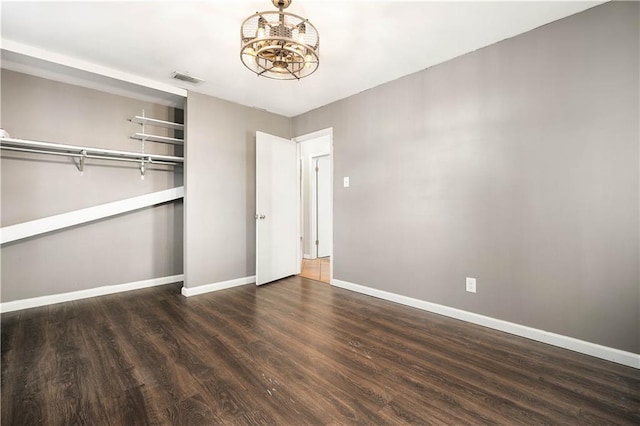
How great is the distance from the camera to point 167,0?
77.5 inches

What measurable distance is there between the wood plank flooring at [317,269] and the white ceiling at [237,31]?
2739 mm

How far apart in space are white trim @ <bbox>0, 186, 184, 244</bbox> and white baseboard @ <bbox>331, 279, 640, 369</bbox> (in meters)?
2.97

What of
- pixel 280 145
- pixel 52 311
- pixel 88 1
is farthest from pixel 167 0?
pixel 52 311

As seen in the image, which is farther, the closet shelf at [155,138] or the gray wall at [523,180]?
the closet shelf at [155,138]

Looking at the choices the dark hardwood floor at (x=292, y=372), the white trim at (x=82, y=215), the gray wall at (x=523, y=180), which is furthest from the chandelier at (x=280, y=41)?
the white trim at (x=82, y=215)

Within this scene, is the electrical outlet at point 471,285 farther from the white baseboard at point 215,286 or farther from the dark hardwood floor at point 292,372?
the white baseboard at point 215,286

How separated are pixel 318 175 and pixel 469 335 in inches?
167

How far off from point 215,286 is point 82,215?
5.51 ft

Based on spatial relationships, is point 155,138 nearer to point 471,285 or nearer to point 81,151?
point 81,151

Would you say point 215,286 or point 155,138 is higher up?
point 155,138

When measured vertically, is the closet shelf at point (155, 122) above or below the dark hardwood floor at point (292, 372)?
above

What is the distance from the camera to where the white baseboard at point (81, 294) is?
296 centimetres

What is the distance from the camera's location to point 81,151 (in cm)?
314

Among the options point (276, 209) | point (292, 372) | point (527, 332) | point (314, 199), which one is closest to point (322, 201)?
point (314, 199)
